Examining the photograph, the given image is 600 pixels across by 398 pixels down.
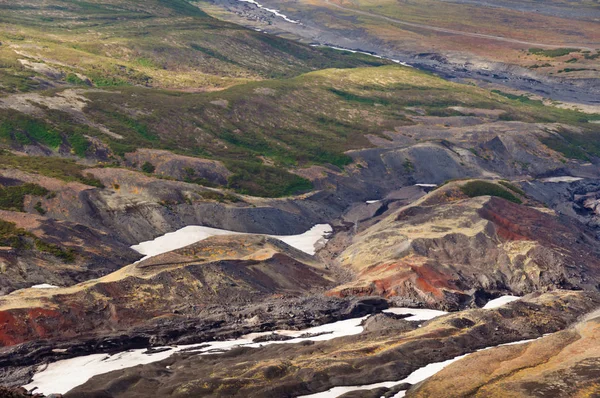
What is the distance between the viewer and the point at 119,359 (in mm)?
64688

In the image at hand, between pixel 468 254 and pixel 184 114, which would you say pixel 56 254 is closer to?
pixel 468 254

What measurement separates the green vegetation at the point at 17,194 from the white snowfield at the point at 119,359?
117 feet

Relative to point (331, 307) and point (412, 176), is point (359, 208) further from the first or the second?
point (331, 307)

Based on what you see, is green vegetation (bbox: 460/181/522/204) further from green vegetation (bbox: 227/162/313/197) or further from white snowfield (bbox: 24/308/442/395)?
white snowfield (bbox: 24/308/442/395)

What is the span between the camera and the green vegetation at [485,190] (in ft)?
401

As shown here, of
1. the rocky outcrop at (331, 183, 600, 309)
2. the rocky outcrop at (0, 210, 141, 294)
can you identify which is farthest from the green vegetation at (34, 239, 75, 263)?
the rocky outcrop at (331, 183, 600, 309)

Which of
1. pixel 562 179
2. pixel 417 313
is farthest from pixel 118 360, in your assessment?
pixel 562 179

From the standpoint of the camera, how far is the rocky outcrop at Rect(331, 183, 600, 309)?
8862 centimetres

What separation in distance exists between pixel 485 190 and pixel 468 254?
2764cm

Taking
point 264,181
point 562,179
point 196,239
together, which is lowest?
point 264,181

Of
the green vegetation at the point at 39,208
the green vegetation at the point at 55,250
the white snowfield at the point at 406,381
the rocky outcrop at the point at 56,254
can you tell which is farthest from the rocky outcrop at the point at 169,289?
the white snowfield at the point at 406,381

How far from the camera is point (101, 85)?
169 metres

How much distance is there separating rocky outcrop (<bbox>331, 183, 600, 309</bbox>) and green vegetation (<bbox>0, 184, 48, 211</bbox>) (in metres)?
39.1

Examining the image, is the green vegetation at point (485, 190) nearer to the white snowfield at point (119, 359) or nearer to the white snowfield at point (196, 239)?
the white snowfield at point (196, 239)
